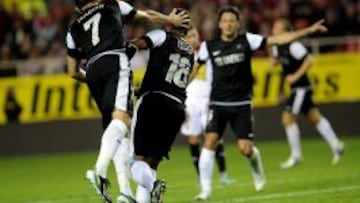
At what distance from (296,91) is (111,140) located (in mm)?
10108

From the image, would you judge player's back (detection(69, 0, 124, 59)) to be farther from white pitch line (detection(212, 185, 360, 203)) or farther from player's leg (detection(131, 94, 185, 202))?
white pitch line (detection(212, 185, 360, 203))

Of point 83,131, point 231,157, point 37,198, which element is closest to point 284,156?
point 231,157

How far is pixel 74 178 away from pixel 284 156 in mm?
4925

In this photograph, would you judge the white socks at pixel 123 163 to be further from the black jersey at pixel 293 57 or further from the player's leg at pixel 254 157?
the black jersey at pixel 293 57

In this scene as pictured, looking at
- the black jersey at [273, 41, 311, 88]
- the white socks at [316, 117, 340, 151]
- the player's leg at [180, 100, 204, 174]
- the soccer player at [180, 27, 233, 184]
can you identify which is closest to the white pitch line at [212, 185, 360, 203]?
the soccer player at [180, 27, 233, 184]

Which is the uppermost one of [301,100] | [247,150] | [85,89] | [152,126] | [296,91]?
[152,126]

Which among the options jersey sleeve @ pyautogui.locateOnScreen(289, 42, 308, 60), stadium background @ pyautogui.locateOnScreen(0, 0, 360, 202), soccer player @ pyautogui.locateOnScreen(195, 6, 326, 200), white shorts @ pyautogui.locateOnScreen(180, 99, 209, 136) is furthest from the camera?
A: stadium background @ pyautogui.locateOnScreen(0, 0, 360, 202)

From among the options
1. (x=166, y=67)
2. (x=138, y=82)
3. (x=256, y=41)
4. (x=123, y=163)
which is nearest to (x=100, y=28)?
(x=166, y=67)

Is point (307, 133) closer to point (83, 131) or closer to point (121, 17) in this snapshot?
point (83, 131)

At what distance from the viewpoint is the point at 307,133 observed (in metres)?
26.4

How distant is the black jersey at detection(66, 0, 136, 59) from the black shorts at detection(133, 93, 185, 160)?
2.23 ft

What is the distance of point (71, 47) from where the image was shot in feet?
38.5

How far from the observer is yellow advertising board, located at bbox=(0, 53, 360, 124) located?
26.6 metres

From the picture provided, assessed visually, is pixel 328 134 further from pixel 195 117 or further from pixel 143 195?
pixel 143 195
